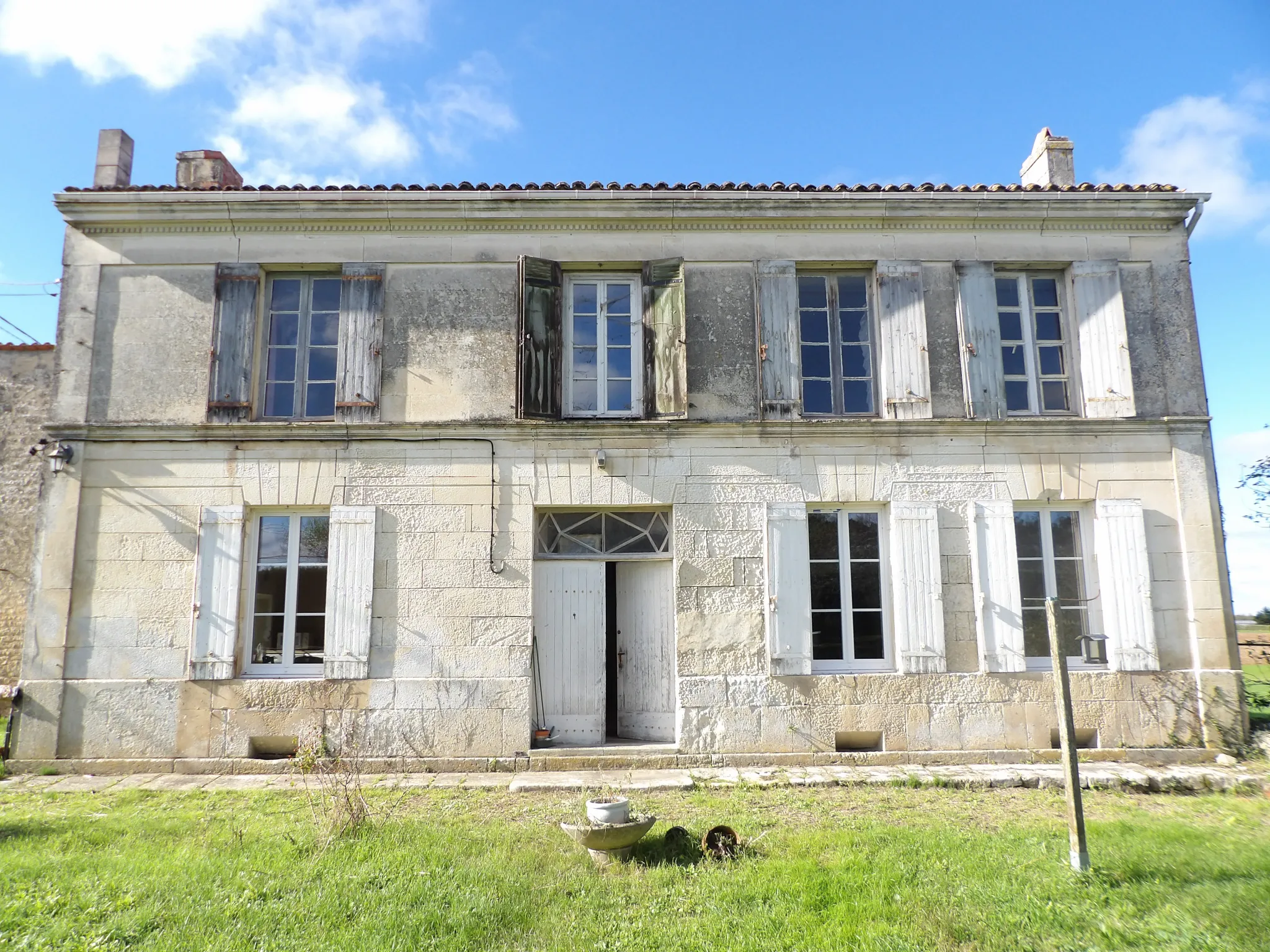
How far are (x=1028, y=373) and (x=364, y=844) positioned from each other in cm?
782

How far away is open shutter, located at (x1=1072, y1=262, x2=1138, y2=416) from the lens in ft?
28.0

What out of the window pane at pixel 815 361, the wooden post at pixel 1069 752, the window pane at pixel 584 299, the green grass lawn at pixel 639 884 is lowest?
the green grass lawn at pixel 639 884

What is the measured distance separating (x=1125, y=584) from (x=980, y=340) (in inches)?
114

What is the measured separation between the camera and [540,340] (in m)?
8.48

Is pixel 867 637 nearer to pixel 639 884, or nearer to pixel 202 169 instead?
pixel 639 884

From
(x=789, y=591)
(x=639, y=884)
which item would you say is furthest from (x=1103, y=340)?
(x=639, y=884)

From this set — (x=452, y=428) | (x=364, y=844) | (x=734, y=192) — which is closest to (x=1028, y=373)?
(x=734, y=192)

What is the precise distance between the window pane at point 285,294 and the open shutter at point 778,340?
5.03 m

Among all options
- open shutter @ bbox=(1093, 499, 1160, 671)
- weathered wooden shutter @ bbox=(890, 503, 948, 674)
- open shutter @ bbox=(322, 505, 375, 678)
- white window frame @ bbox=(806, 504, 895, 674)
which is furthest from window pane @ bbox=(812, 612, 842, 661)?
open shutter @ bbox=(322, 505, 375, 678)

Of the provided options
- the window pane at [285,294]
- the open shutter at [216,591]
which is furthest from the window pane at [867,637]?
the window pane at [285,294]

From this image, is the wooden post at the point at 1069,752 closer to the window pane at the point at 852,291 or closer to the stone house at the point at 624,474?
the stone house at the point at 624,474

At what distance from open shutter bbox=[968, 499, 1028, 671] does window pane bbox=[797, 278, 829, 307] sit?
8.92 feet

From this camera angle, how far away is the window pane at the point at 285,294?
8844mm

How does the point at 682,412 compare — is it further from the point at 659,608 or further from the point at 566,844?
the point at 566,844
